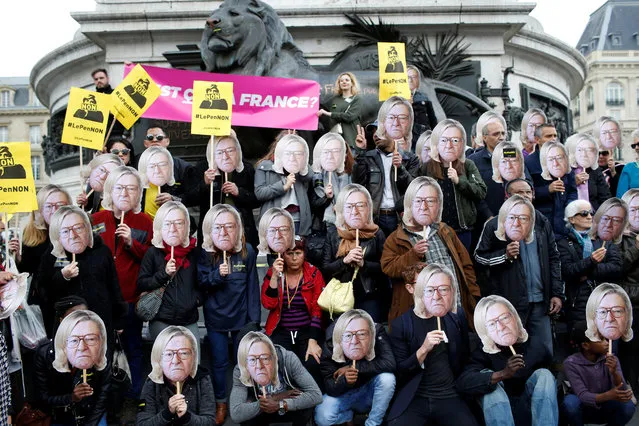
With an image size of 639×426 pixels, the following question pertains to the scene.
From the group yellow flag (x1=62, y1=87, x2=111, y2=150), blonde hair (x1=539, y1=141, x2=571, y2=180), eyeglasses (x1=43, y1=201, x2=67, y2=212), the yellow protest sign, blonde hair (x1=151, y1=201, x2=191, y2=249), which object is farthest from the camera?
the yellow protest sign

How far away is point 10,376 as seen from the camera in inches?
329

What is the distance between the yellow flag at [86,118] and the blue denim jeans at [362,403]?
170 inches

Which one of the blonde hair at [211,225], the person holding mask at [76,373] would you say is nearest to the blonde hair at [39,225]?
the blonde hair at [211,225]

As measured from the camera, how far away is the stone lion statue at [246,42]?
13.0 metres

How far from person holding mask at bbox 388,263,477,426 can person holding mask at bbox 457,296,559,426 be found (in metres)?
0.14

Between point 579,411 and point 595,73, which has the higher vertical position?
point 595,73

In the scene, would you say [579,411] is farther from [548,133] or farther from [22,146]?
[22,146]

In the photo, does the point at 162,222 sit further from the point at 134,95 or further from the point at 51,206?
the point at 134,95

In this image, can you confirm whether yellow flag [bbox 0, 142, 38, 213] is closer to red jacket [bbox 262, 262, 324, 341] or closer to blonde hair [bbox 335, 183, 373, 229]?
red jacket [bbox 262, 262, 324, 341]

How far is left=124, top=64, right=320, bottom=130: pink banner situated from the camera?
12.2m

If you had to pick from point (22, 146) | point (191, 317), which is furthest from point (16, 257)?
point (191, 317)

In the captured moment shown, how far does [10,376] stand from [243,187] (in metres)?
2.90

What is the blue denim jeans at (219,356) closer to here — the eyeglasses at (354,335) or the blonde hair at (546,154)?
the eyeglasses at (354,335)

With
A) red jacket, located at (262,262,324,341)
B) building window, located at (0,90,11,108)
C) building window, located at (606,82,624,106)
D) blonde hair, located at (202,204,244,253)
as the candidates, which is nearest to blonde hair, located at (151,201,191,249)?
blonde hair, located at (202,204,244,253)
